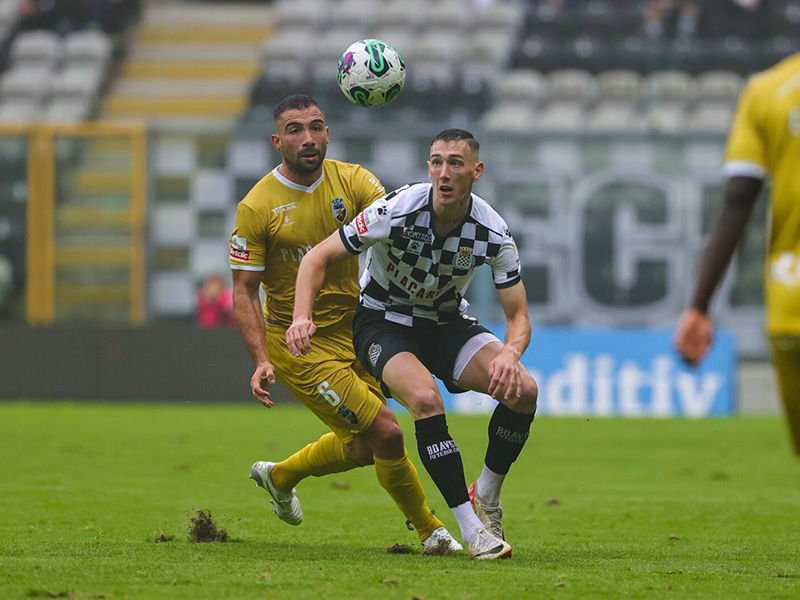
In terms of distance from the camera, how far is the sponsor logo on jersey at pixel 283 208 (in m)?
7.49

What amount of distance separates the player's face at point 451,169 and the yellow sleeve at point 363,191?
34.6 inches

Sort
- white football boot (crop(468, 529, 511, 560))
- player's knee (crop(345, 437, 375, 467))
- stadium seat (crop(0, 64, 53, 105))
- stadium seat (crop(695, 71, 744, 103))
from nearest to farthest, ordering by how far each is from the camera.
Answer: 1. white football boot (crop(468, 529, 511, 560))
2. player's knee (crop(345, 437, 375, 467))
3. stadium seat (crop(695, 71, 744, 103))
4. stadium seat (crop(0, 64, 53, 105))

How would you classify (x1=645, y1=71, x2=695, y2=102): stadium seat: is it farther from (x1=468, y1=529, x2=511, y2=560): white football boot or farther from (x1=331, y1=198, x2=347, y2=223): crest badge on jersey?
(x1=468, y1=529, x2=511, y2=560): white football boot

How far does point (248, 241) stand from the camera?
742 centimetres

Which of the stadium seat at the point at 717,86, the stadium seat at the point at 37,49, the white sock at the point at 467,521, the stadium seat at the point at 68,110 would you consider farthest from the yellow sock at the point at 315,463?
the stadium seat at the point at 37,49

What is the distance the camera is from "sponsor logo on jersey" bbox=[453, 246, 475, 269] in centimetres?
707

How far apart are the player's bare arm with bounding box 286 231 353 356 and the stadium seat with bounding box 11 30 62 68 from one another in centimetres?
2087

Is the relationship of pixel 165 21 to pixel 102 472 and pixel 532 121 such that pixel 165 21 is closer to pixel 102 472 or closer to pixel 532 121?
pixel 532 121

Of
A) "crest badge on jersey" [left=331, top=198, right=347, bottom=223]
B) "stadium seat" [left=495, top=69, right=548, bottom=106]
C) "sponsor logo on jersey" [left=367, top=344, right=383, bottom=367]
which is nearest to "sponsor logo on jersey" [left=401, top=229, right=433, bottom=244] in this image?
"sponsor logo on jersey" [left=367, top=344, right=383, bottom=367]

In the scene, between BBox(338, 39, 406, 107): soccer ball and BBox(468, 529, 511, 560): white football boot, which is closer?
BBox(468, 529, 511, 560): white football boot

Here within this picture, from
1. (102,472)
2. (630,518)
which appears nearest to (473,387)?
(630,518)

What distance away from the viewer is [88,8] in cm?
2703

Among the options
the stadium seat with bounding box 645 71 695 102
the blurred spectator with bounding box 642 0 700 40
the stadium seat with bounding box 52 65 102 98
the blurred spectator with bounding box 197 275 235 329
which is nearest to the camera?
the blurred spectator with bounding box 197 275 235 329

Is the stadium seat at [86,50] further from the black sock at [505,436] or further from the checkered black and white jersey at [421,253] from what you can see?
the black sock at [505,436]
